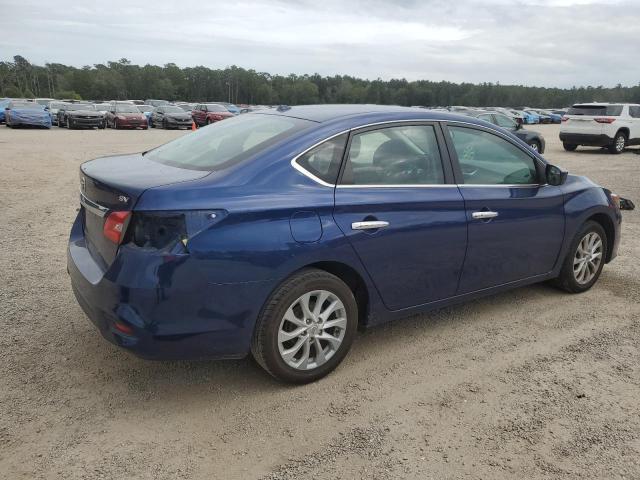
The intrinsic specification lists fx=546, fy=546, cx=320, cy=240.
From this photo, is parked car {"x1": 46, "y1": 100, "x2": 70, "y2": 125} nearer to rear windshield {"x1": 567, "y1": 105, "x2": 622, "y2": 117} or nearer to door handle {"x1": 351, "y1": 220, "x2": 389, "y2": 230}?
rear windshield {"x1": 567, "y1": 105, "x2": 622, "y2": 117}

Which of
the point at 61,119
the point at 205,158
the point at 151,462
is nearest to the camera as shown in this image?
the point at 151,462

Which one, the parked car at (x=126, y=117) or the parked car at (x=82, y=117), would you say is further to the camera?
the parked car at (x=126, y=117)

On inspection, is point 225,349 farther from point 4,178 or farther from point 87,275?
point 4,178

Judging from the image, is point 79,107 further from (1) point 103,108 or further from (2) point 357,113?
(2) point 357,113

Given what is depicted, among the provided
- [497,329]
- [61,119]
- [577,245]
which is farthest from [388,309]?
[61,119]

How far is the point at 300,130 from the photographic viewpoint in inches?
134

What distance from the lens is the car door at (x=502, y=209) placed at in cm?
392

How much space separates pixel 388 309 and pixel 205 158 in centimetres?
153

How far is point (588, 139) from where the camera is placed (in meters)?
18.9

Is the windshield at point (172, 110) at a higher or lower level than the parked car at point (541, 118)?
lower

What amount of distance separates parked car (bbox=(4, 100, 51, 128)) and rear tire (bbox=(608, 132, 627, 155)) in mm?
24894

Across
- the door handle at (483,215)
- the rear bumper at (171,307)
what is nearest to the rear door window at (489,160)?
the door handle at (483,215)

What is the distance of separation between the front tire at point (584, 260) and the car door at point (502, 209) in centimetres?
27

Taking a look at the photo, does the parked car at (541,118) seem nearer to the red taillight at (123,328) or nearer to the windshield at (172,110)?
the windshield at (172,110)
